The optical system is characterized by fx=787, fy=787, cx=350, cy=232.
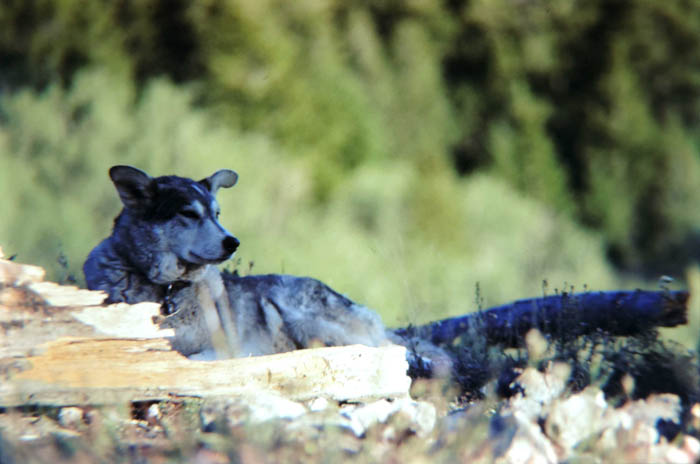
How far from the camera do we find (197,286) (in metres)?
5.24

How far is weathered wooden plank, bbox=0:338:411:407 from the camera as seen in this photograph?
13.1ft

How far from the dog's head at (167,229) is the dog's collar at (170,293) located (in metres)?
0.05

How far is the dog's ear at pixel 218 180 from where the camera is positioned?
5609 millimetres

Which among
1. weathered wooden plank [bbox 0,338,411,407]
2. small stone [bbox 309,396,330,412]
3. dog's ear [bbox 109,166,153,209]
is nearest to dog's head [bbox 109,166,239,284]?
dog's ear [bbox 109,166,153,209]

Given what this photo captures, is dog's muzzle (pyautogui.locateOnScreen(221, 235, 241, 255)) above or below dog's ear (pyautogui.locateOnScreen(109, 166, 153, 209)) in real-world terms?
below

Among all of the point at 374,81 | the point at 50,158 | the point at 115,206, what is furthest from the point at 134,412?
the point at 374,81

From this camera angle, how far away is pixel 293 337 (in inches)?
210

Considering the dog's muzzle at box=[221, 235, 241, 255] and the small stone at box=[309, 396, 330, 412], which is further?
the dog's muzzle at box=[221, 235, 241, 255]

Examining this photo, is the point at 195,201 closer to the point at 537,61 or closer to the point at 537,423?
the point at 537,423

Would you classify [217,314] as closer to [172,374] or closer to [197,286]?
[197,286]

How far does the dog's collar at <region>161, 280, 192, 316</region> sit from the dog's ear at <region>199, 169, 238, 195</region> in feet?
2.41

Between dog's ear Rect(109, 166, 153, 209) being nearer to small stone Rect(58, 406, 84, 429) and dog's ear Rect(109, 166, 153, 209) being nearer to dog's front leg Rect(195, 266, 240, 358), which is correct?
dog's front leg Rect(195, 266, 240, 358)

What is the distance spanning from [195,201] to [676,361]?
133 inches

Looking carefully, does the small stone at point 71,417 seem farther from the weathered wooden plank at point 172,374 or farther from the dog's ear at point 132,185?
the dog's ear at point 132,185
